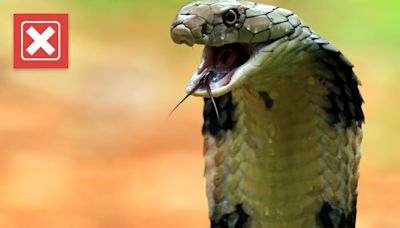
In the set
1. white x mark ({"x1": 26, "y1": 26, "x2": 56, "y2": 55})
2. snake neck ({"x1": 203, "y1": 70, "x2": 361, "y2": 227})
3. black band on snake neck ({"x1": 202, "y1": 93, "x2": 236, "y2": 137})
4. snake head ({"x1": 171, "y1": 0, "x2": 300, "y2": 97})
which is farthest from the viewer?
white x mark ({"x1": 26, "y1": 26, "x2": 56, "y2": 55})

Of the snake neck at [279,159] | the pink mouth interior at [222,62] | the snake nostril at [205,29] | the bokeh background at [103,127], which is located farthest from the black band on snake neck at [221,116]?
the bokeh background at [103,127]

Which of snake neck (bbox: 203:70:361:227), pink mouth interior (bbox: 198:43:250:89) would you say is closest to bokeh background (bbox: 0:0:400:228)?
snake neck (bbox: 203:70:361:227)

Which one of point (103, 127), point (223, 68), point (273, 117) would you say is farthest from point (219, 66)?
point (103, 127)

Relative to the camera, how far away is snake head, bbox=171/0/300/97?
132cm

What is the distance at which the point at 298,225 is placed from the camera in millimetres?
1702

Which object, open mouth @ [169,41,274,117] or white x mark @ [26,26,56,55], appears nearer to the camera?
open mouth @ [169,41,274,117]

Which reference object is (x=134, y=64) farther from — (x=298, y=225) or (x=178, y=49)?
(x=298, y=225)

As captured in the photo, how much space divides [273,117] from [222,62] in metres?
0.23

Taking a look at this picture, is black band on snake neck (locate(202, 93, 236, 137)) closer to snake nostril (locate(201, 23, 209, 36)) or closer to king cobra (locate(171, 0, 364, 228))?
king cobra (locate(171, 0, 364, 228))

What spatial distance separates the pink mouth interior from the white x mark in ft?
3.97

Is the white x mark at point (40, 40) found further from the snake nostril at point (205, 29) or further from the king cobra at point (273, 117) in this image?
the snake nostril at point (205, 29)

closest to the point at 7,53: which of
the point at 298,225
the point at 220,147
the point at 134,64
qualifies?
the point at 134,64

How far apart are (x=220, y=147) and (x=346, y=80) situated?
38 centimetres

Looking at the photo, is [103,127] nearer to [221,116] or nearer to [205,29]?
[221,116]
